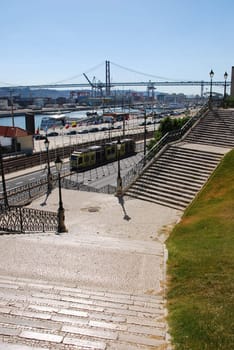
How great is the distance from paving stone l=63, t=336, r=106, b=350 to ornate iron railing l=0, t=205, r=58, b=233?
10376 mm

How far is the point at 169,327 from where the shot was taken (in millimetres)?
7051

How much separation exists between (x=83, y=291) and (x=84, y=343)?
2.67 meters

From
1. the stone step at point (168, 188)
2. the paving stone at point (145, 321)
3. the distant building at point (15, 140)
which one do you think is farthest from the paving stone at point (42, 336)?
the distant building at point (15, 140)

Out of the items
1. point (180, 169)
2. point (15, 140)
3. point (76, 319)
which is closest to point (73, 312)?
point (76, 319)

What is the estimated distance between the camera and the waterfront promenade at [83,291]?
6.54 metres

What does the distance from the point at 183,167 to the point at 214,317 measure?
18425mm

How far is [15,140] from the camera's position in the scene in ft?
145

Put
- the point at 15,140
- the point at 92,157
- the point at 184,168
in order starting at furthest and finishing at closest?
the point at 15,140, the point at 92,157, the point at 184,168

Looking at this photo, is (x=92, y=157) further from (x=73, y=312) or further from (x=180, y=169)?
(x=73, y=312)

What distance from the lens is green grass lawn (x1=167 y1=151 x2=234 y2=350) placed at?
6.59 metres

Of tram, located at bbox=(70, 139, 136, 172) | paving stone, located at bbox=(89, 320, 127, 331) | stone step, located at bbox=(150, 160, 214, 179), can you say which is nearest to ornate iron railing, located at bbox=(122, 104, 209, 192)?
stone step, located at bbox=(150, 160, 214, 179)

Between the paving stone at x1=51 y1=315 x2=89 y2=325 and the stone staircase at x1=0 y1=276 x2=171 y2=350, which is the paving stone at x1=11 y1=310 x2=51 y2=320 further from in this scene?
the paving stone at x1=51 y1=315 x2=89 y2=325

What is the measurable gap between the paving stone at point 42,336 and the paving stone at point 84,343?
0.14 m

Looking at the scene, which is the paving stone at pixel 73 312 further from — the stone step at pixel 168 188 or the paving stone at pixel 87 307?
the stone step at pixel 168 188
